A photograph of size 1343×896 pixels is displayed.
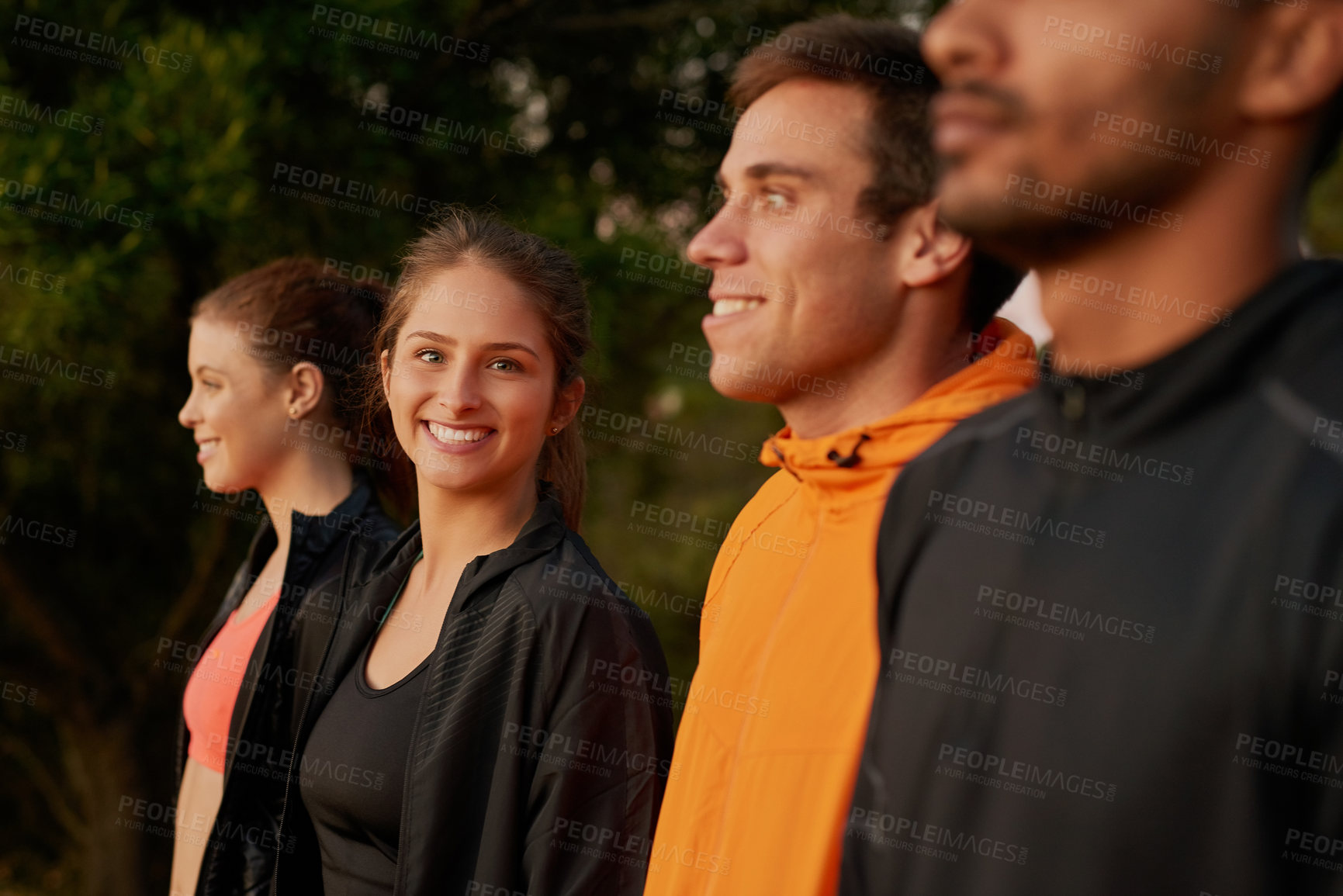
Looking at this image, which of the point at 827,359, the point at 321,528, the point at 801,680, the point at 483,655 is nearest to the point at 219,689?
the point at 321,528

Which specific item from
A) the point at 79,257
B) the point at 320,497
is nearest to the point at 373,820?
the point at 320,497

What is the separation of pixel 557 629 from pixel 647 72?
441 cm

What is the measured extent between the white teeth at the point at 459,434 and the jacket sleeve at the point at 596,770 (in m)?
0.47

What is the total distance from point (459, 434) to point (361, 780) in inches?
29.2

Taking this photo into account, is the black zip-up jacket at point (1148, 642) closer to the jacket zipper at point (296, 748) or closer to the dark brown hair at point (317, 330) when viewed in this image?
the jacket zipper at point (296, 748)

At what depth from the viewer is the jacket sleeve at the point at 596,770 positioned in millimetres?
1983

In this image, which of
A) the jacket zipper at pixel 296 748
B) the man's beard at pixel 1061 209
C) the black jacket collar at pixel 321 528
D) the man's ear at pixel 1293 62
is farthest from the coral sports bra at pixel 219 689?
the man's ear at pixel 1293 62

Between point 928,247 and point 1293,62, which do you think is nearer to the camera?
point 1293,62

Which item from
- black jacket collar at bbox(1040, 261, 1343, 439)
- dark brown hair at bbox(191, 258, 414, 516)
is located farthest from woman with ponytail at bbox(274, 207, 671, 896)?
black jacket collar at bbox(1040, 261, 1343, 439)

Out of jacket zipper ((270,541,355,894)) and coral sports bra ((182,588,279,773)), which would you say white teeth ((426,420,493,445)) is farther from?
coral sports bra ((182,588,279,773))

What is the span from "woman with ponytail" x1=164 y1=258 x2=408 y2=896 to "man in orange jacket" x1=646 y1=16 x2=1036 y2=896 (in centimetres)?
147

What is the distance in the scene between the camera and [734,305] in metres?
1.68

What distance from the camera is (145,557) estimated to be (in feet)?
22.9

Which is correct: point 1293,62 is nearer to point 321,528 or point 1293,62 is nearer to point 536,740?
point 536,740
